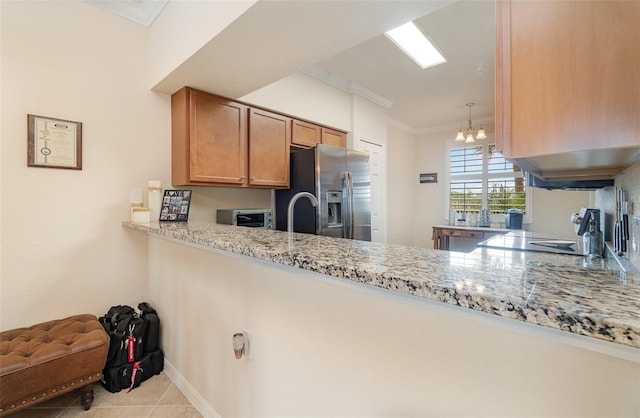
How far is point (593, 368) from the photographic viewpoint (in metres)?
0.49

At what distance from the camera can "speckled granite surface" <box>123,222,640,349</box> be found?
1.35 feet

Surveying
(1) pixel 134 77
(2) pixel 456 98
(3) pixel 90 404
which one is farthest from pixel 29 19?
(2) pixel 456 98

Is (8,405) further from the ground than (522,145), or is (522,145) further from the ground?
(522,145)

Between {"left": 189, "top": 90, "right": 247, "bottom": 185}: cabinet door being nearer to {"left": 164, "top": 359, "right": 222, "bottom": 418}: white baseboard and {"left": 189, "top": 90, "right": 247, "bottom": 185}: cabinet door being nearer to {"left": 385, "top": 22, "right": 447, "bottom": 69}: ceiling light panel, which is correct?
{"left": 164, "top": 359, "right": 222, "bottom": 418}: white baseboard

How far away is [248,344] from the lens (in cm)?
130

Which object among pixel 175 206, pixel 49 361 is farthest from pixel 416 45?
pixel 49 361

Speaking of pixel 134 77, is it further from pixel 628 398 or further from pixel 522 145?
pixel 628 398

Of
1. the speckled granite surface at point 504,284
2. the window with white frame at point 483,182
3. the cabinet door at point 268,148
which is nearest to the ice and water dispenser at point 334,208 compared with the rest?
the cabinet door at point 268,148

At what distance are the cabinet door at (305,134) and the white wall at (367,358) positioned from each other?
180 cm

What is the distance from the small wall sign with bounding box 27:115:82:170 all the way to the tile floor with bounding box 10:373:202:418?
4.91 feet

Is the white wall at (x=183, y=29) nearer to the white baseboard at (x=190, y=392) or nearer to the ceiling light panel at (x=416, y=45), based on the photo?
the ceiling light panel at (x=416, y=45)

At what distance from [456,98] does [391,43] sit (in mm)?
1840

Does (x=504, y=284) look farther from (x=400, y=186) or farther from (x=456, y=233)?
(x=400, y=186)

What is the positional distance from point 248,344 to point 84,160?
1.84 m
